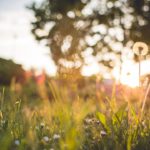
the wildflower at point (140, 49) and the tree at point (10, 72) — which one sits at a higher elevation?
the wildflower at point (140, 49)

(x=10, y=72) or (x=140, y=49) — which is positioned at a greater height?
(x=140, y=49)

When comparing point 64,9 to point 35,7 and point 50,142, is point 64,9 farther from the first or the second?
point 50,142

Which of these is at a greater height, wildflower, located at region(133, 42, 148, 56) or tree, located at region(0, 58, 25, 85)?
wildflower, located at region(133, 42, 148, 56)

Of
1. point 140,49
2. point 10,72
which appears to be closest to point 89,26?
point 10,72

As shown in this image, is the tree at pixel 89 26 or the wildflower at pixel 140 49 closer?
the wildflower at pixel 140 49

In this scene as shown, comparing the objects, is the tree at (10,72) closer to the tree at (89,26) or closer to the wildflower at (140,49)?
the tree at (89,26)

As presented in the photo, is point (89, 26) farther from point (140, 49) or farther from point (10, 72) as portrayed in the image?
point (140, 49)

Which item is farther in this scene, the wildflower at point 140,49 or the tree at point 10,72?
the tree at point 10,72

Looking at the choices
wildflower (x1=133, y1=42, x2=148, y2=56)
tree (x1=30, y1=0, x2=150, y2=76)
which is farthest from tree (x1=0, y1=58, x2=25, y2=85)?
wildflower (x1=133, y1=42, x2=148, y2=56)

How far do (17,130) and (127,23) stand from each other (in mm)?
14968

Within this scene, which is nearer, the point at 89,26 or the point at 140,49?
the point at 140,49

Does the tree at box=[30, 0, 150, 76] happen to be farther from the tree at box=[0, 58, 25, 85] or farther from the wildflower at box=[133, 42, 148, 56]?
the wildflower at box=[133, 42, 148, 56]

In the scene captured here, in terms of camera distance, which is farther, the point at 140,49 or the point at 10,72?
the point at 10,72

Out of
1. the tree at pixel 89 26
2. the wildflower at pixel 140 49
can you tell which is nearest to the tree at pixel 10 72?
the tree at pixel 89 26
